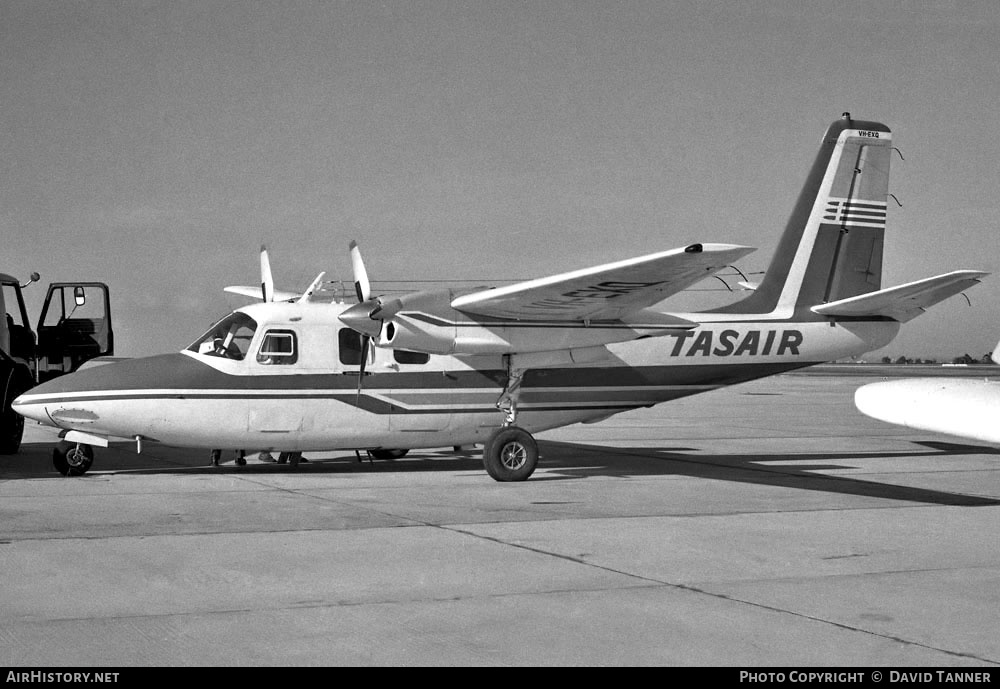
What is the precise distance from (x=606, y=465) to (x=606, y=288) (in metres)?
3.92

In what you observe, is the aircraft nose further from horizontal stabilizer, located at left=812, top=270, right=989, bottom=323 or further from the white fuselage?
horizontal stabilizer, located at left=812, top=270, right=989, bottom=323

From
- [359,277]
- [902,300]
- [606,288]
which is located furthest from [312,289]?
[902,300]

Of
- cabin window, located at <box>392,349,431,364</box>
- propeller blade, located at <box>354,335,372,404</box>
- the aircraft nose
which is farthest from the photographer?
cabin window, located at <box>392,349,431,364</box>

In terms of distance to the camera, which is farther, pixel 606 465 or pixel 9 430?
pixel 9 430

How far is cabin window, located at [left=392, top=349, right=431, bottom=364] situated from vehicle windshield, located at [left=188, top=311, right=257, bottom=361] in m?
1.87

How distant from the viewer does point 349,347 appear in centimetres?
1457

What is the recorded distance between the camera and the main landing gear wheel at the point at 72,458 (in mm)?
13922

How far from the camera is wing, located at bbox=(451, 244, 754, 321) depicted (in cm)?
1175

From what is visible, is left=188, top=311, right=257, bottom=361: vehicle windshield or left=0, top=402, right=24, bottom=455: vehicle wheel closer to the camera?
left=188, top=311, right=257, bottom=361: vehicle windshield

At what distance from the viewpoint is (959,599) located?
6895 mm

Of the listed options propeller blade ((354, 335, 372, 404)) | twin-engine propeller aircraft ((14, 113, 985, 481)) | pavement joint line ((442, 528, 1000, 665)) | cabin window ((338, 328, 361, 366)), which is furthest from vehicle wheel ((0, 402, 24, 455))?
pavement joint line ((442, 528, 1000, 665))

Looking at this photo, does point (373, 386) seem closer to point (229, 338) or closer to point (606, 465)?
point (229, 338)

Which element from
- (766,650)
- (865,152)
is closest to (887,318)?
(865,152)

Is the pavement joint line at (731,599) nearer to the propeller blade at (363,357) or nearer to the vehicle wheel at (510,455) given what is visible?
the vehicle wheel at (510,455)
